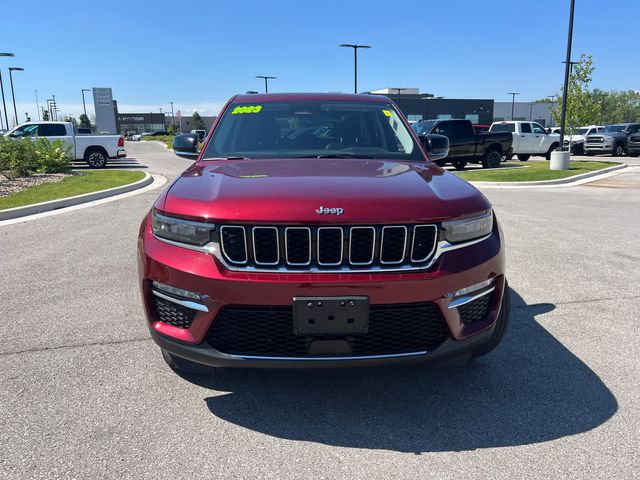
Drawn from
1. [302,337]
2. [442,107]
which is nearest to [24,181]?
[302,337]

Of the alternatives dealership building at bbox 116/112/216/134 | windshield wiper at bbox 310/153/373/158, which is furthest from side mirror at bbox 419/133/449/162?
dealership building at bbox 116/112/216/134

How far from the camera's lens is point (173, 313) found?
100 inches

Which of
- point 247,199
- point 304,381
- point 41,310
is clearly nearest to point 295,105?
point 247,199

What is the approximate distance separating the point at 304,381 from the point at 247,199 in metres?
1.27

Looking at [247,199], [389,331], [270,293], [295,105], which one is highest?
[295,105]

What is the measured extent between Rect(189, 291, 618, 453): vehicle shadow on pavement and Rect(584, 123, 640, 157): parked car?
92.2 feet

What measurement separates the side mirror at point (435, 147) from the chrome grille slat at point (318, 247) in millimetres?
1856

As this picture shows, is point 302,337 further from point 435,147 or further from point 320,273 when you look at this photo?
point 435,147

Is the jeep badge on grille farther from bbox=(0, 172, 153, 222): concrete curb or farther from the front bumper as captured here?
bbox=(0, 172, 153, 222): concrete curb

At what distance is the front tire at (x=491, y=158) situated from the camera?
66.0 feet

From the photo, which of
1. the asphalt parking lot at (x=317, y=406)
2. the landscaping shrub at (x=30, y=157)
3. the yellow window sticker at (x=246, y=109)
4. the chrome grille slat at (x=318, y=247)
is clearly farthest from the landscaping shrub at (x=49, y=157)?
the chrome grille slat at (x=318, y=247)

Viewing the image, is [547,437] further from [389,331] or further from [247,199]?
[247,199]

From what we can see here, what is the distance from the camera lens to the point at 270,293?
2.33 meters

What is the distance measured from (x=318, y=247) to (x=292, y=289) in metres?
0.24
